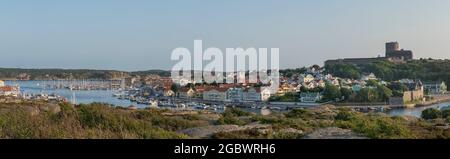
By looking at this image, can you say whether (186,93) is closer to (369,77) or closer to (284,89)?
(284,89)

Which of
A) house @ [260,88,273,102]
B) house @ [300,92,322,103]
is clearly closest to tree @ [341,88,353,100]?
house @ [300,92,322,103]

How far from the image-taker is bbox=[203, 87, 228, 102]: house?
59206 millimetres

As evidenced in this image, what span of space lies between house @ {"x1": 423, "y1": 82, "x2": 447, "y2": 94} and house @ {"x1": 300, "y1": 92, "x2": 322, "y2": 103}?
18.9 meters

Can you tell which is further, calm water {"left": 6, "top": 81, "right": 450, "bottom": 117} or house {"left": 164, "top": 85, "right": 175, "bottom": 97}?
house {"left": 164, "top": 85, "right": 175, "bottom": 97}

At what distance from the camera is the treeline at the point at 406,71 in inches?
2807

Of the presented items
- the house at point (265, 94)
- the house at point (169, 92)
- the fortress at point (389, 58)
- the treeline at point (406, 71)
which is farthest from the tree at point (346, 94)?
the fortress at point (389, 58)

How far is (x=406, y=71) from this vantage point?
71.8m

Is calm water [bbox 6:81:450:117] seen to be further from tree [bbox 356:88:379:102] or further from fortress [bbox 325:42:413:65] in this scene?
fortress [bbox 325:42:413:65]

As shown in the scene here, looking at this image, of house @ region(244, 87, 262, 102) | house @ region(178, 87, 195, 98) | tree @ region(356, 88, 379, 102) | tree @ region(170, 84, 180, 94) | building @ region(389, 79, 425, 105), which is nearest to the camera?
tree @ region(356, 88, 379, 102)
